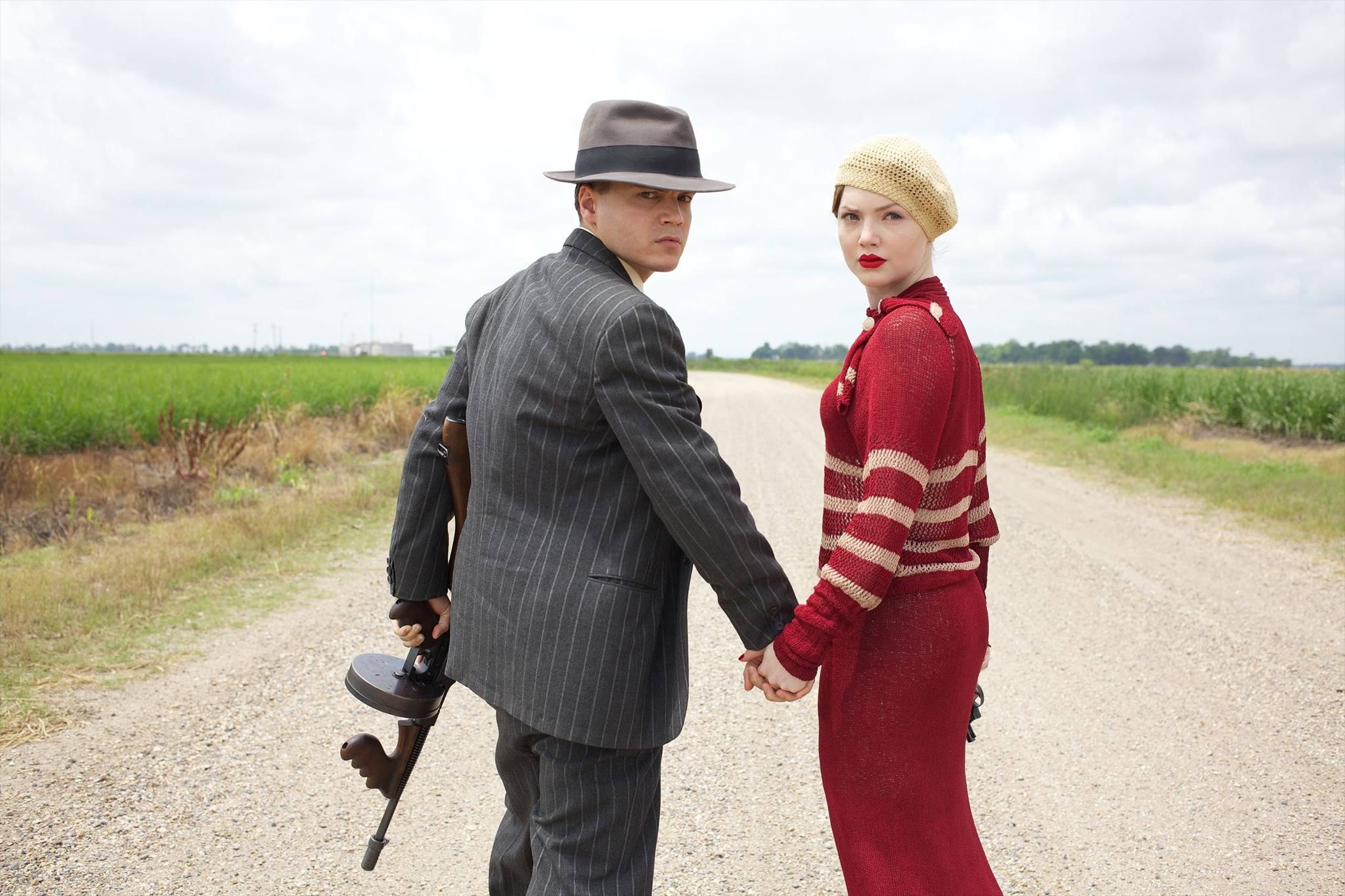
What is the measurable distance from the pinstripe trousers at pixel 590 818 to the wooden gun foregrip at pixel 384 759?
1.89ft

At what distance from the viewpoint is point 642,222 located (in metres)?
2.01

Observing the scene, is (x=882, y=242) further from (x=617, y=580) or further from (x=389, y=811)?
(x=389, y=811)

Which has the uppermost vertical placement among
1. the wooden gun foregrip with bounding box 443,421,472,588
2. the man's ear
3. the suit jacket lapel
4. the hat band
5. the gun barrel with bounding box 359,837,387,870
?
the hat band

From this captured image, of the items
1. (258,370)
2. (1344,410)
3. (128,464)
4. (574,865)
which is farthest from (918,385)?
(258,370)

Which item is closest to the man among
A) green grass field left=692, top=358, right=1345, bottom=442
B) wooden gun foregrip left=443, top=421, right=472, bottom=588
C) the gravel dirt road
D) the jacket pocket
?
the jacket pocket

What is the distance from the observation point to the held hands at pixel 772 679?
182 centimetres

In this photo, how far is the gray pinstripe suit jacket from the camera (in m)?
1.81

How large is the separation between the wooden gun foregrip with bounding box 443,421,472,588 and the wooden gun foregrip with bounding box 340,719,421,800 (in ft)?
1.66

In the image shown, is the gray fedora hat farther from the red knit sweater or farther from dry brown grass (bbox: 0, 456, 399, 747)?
dry brown grass (bbox: 0, 456, 399, 747)

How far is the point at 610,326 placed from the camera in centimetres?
180

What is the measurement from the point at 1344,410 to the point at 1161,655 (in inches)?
515

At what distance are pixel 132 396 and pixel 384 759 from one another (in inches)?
422

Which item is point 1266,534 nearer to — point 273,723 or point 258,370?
point 273,723

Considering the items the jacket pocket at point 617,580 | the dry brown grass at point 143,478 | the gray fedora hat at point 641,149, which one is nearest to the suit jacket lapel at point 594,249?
Answer: the gray fedora hat at point 641,149
